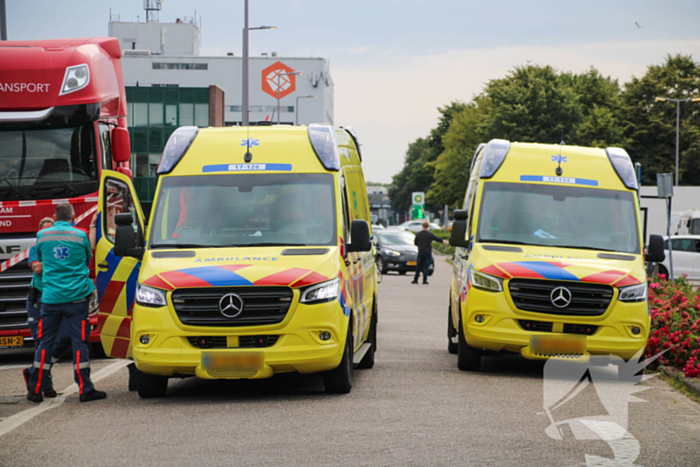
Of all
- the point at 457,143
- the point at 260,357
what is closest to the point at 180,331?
the point at 260,357

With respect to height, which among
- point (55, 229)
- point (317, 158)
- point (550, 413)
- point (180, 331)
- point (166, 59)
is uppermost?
point (166, 59)

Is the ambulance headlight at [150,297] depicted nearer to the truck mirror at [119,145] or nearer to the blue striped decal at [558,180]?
the blue striped decal at [558,180]

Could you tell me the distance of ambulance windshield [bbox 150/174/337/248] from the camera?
910cm

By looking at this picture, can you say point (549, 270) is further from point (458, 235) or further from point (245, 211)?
point (245, 211)

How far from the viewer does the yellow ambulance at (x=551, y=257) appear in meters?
9.90

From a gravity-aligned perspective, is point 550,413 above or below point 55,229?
below

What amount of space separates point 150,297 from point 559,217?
4.83 m

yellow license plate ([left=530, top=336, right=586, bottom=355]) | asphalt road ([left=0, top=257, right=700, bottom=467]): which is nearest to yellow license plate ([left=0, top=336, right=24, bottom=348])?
asphalt road ([left=0, top=257, right=700, bottom=467])

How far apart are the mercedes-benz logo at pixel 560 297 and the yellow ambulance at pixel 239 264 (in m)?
1.99

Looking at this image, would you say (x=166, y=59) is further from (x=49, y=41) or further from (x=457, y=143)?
(x=49, y=41)

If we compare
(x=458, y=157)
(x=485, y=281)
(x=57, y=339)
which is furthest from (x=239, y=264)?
(x=458, y=157)

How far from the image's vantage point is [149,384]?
8898 mm

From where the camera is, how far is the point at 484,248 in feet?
35.0

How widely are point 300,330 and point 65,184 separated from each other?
5.18m
